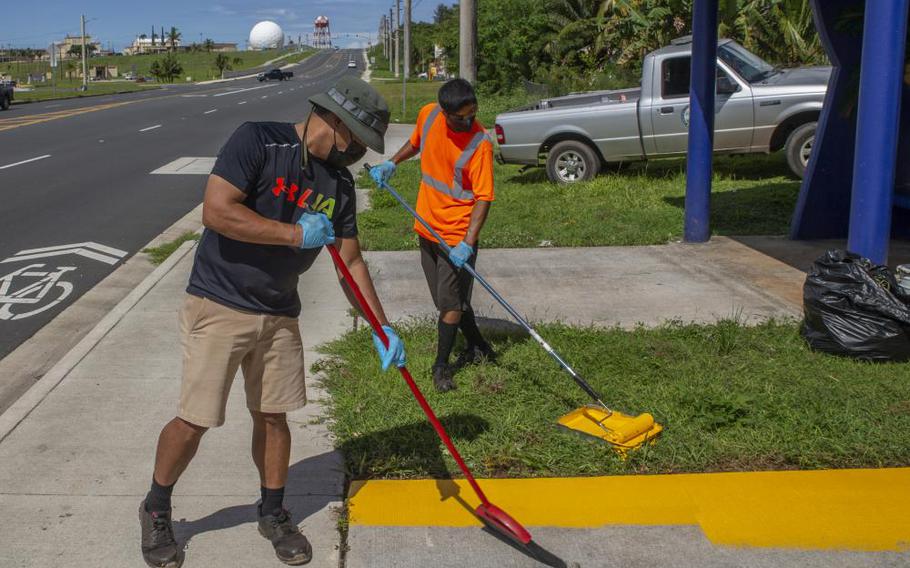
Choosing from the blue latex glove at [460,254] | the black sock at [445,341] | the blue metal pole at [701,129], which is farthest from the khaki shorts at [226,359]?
the blue metal pole at [701,129]

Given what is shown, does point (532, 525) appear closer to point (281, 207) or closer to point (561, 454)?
point (561, 454)

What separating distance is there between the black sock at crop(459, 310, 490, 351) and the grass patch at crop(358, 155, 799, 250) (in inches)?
159

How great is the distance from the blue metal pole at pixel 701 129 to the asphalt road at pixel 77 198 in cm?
577

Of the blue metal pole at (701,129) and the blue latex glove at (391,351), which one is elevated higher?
the blue metal pole at (701,129)

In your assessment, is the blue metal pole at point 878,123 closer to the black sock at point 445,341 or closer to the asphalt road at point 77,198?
the black sock at point 445,341

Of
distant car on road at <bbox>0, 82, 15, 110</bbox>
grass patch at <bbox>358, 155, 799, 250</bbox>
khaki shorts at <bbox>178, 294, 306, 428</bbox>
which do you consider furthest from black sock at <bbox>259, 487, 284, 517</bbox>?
distant car on road at <bbox>0, 82, 15, 110</bbox>

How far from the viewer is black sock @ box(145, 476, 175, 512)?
12.7 feet

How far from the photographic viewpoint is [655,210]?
11.9 m

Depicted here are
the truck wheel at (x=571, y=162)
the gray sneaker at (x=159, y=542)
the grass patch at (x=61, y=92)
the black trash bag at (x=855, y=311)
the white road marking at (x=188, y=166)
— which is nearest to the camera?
the gray sneaker at (x=159, y=542)

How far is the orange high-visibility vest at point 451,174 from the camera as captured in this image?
18.7 feet

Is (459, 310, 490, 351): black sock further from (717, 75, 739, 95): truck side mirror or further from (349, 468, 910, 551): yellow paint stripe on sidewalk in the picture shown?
(717, 75, 739, 95): truck side mirror

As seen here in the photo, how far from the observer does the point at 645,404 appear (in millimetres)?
5488

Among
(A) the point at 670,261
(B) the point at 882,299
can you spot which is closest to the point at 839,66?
(A) the point at 670,261

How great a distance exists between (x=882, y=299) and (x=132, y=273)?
263 inches
